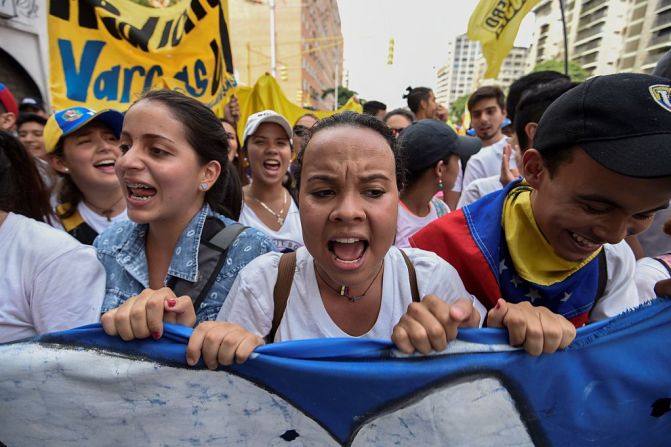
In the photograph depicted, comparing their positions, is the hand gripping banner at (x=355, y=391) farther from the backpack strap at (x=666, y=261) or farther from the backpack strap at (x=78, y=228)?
the backpack strap at (x=78, y=228)

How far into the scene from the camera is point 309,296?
1.28 m

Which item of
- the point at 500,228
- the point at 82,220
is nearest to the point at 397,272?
the point at 500,228

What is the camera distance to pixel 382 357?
3.03ft

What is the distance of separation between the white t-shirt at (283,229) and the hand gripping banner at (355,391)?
1.64 m

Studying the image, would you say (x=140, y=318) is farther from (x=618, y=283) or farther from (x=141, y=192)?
(x=618, y=283)

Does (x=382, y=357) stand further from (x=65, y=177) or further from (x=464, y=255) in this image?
(x=65, y=177)

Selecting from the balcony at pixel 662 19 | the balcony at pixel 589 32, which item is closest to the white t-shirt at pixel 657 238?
the balcony at pixel 662 19

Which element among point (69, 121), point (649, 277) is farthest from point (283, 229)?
point (649, 277)

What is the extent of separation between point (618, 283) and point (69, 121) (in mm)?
2639

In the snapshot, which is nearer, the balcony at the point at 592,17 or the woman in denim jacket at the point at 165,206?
the woman in denim jacket at the point at 165,206

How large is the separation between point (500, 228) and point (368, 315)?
566 mm

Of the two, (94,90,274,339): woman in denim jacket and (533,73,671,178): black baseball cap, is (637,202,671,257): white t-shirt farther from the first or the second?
(94,90,274,339): woman in denim jacket

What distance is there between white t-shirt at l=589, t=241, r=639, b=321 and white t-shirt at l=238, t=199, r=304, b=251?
180 cm

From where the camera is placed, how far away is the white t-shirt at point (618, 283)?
4.21ft
